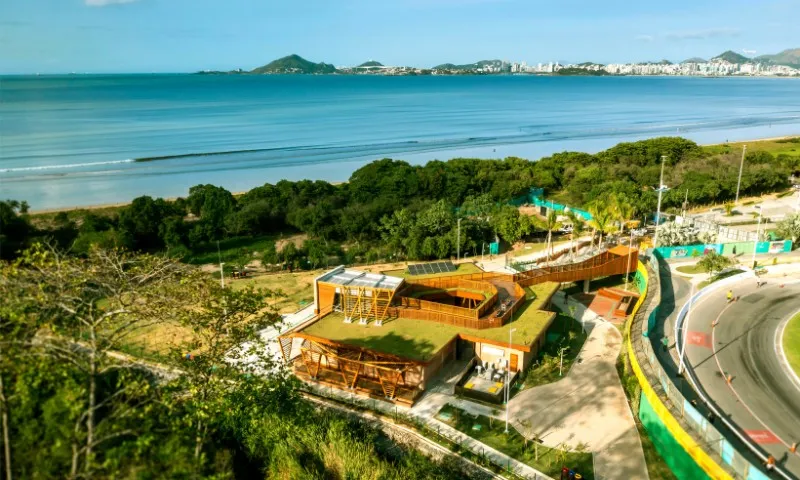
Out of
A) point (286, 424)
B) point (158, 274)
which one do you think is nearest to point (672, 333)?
point (286, 424)

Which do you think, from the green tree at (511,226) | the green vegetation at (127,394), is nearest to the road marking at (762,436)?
the green vegetation at (127,394)

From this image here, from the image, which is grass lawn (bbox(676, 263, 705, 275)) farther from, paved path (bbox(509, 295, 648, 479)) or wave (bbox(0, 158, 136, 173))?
wave (bbox(0, 158, 136, 173))

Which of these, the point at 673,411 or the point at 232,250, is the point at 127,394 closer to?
the point at 673,411

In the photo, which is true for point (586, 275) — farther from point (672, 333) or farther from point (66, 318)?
Answer: point (66, 318)

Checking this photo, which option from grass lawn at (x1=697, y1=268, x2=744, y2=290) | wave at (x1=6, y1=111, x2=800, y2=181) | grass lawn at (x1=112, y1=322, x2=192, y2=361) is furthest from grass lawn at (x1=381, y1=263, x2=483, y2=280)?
wave at (x1=6, y1=111, x2=800, y2=181)

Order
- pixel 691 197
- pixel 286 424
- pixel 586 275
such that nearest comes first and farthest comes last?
pixel 286 424 → pixel 586 275 → pixel 691 197

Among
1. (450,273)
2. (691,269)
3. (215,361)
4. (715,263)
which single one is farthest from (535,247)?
(215,361)

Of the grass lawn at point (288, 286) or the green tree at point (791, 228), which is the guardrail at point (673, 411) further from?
the green tree at point (791, 228)
